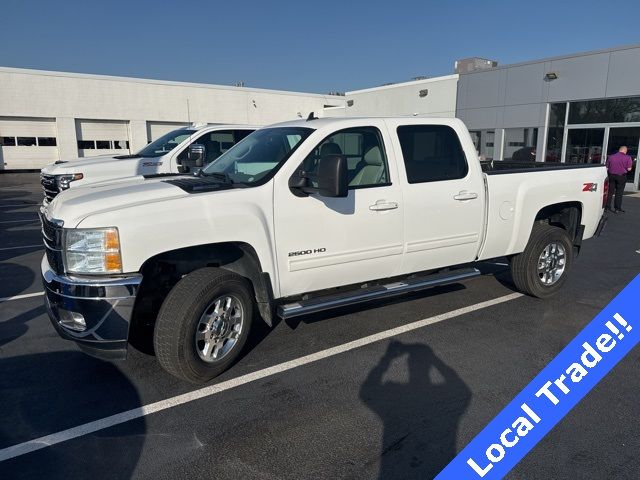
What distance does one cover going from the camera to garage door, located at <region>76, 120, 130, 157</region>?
29406 millimetres

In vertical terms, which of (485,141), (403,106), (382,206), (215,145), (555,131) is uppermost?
(403,106)

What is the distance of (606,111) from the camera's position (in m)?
18.5

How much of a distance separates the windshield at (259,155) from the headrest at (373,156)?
0.62 m

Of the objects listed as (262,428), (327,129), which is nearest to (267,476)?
(262,428)

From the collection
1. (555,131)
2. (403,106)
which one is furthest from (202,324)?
(403,106)

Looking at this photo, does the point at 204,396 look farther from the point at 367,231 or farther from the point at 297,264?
the point at 367,231

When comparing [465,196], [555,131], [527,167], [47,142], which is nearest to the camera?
[465,196]

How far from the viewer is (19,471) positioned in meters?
2.84

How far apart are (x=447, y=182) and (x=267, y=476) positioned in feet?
10.9

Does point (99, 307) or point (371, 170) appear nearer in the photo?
point (99, 307)

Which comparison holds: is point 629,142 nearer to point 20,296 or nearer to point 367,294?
point 367,294

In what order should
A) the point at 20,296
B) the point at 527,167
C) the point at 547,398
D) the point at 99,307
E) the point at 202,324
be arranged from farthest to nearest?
the point at 527,167 → the point at 20,296 → the point at 202,324 → the point at 99,307 → the point at 547,398

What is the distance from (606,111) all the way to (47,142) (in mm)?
28709

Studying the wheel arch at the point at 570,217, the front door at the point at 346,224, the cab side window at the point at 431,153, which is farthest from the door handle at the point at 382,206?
the wheel arch at the point at 570,217
